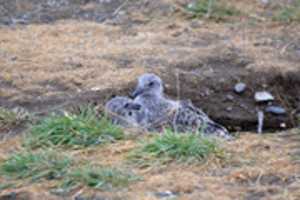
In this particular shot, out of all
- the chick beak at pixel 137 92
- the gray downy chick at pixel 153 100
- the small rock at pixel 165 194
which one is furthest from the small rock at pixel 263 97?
the small rock at pixel 165 194

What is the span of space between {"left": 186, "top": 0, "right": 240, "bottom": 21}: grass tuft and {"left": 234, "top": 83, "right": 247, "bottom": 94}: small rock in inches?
70.1

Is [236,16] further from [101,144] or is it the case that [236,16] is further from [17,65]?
[101,144]

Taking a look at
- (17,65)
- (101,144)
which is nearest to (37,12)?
(17,65)

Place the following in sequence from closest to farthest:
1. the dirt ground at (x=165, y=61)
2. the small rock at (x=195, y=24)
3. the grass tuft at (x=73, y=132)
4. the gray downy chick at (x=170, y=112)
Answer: the grass tuft at (x=73, y=132) → the dirt ground at (x=165, y=61) → the gray downy chick at (x=170, y=112) → the small rock at (x=195, y=24)

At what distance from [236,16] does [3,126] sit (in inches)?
150

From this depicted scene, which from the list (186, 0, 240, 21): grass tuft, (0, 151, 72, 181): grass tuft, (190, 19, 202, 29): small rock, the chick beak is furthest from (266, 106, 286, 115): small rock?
(0, 151, 72, 181): grass tuft

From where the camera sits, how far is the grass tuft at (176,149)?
19.0 feet

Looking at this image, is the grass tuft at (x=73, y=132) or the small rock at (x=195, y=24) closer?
the grass tuft at (x=73, y=132)

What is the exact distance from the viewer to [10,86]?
26.0ft

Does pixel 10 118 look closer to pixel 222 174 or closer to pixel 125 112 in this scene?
pixel 125 112

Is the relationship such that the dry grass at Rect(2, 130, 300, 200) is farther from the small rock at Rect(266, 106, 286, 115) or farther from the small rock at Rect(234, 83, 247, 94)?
the small rock at Rect(234, 83, 247, 94)

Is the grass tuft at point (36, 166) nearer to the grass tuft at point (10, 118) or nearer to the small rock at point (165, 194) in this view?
the small rock at point (165, 194)

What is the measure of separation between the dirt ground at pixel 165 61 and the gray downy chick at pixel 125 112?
421mm

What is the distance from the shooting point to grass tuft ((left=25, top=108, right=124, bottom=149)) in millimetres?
6160
